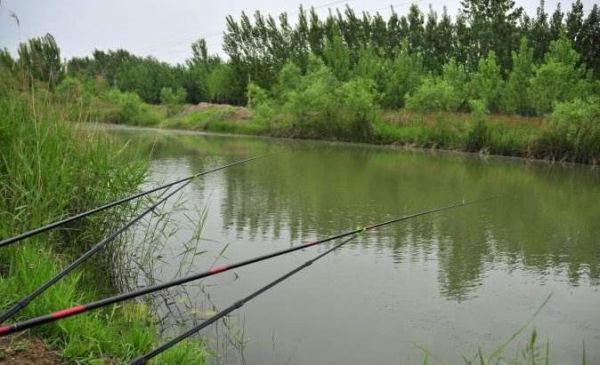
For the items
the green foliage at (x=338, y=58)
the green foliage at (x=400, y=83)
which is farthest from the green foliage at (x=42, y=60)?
the green foliage at (x=338, y=58)

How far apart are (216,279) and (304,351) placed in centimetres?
139

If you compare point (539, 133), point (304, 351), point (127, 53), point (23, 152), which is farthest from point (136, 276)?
point (127, 53)

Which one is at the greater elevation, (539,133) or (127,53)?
(127,53)

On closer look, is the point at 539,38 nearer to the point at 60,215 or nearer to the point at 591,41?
the point at 591,41

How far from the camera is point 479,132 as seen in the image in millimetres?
18125

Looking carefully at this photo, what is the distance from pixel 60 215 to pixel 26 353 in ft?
4.82

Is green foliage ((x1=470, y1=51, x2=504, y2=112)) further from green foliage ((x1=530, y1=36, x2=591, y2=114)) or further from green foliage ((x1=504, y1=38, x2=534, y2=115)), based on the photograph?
green foliage ((x1=530, y1=36, x2=591, y2=114))

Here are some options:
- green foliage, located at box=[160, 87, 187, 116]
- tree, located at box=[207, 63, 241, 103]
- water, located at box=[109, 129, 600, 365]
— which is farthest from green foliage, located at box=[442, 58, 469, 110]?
green foliage, located at box=[160, 87, 187, 116]

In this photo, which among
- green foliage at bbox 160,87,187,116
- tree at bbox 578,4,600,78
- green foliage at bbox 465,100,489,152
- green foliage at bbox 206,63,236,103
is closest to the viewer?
A: green foliage at bbox 465,100,489,152

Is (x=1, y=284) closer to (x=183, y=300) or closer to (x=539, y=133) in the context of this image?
(x=183, y=300)

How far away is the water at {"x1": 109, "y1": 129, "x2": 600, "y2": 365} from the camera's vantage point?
3.52 meters

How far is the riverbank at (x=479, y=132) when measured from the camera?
49.4ft

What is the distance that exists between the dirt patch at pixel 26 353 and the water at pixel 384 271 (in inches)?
37.6

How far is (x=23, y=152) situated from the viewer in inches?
146
